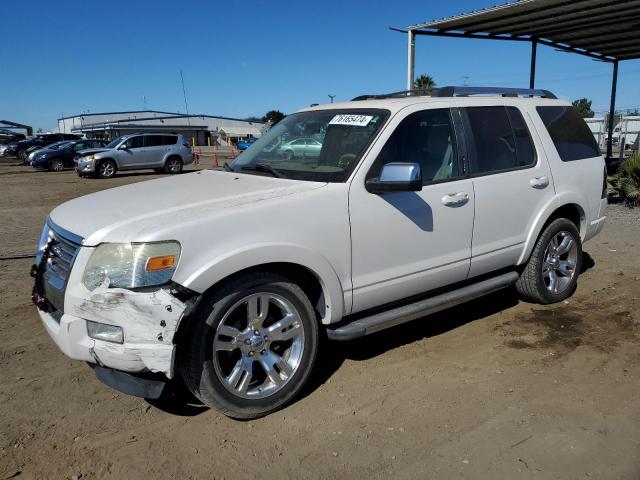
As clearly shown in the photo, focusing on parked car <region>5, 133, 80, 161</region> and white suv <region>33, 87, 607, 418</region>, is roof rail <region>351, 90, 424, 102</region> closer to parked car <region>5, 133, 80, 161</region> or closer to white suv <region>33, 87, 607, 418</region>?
white suv <region>33, 87, 607, 418</region>

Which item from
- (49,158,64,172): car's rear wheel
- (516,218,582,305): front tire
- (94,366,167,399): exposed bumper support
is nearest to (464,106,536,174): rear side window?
(516,218,582,305): front tire

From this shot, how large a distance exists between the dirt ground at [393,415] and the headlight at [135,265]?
3.12 ft

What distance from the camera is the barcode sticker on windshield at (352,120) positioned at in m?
3.98

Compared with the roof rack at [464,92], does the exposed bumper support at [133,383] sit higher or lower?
lower

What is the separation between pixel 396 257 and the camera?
378 centimetres

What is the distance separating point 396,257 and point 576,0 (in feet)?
28.9

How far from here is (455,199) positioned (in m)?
4.08

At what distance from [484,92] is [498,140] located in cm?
45

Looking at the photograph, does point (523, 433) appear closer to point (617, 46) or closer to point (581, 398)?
point (581, 398)

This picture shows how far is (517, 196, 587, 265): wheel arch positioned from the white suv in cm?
2

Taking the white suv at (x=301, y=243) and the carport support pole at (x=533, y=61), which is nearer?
the white suv at (x=301, y=243)

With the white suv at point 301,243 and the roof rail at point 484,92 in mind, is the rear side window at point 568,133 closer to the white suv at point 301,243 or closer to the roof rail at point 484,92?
the white suv at point 301,243

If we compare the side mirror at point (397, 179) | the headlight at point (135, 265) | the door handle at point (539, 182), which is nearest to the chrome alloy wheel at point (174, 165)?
the door handle at point (539, 182)

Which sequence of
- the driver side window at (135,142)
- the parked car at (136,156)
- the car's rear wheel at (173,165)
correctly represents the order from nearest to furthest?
1. the parked car at (136,156)
2. the driver side window at (135,142)
3. the car's rear wheel at (173,165)
